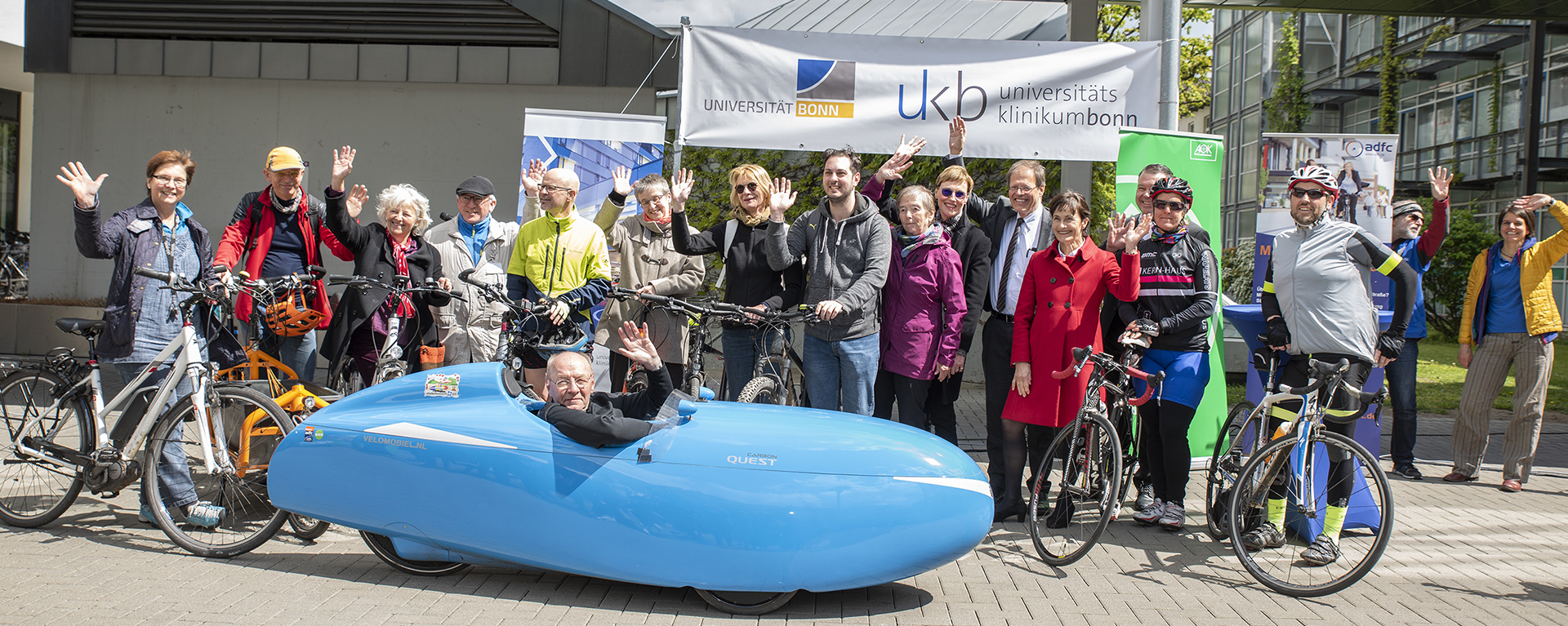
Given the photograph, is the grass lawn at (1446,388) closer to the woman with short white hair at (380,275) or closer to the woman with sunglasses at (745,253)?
the woman with sunglasses at (745,253)

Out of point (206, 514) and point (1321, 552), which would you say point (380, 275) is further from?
point (1321, 552)

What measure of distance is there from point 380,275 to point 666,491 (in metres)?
2.99

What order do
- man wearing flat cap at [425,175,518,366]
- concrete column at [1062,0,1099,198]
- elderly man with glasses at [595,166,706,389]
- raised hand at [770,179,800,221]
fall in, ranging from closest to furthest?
raised hand at [770,179,800,221] < elderly man with glasses at [595,166,706,389] < man wearing flat cap at [425,175,518,366] < concrete column at [1062,0,1099,198]

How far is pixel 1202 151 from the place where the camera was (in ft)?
20.7

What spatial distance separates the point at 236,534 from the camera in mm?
4285

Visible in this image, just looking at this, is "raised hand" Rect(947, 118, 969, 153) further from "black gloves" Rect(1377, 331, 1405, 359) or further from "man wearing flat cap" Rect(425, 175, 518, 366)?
"man wearing flat cap" Rect(425, 175, 518, 366)

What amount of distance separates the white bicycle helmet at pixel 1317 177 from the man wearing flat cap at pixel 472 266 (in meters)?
4.21

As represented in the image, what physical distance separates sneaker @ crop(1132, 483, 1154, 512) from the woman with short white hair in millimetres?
3814

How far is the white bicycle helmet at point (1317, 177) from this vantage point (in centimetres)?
464

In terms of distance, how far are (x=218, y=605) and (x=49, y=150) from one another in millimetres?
10594

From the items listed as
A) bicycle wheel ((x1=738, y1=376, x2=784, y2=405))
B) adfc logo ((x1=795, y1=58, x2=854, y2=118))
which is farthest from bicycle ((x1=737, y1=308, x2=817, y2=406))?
adfc logo ((x1=795, y1=58, x2=854, y2=118))

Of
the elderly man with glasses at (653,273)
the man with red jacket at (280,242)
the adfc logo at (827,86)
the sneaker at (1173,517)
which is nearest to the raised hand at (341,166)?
the man with red jacket at (280,242)

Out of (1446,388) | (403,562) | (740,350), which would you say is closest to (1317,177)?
(740,350)

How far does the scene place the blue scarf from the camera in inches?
244
